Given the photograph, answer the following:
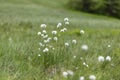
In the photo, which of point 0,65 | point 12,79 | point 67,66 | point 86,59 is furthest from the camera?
point 86,59

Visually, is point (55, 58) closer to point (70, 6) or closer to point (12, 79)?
point (12, 79)

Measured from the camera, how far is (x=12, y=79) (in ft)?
12.5

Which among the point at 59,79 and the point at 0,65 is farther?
the point at 0,65

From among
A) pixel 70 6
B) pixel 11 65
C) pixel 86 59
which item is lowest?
pixel 70 6

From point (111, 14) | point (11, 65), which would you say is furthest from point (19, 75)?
point (111, 14)

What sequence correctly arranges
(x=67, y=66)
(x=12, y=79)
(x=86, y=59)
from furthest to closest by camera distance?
(x=86, y=59)
(x=67, y=66)
(x=12, y=79)

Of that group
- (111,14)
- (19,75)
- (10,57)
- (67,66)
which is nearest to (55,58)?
(67,66)

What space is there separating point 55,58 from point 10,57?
2.27 feet

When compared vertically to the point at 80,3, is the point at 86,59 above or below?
above

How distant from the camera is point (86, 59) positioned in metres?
5.29

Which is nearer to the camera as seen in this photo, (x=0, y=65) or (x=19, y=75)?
(x=19, y=75)

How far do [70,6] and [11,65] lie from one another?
5682 centimetres

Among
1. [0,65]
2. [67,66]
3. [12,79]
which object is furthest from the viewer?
[67,66]

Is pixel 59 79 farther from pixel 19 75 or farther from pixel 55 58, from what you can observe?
pixel 55 58
